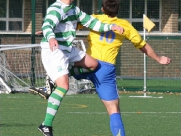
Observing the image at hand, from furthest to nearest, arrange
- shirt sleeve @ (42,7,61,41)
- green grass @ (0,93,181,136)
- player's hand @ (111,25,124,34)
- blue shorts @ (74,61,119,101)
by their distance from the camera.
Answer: green grass @ (0,93,181,136)
blue shorts @ (74,61,119,101)
player's hand @ (111,25,124,34)
shirt sleeve @ (42,7,61,41)

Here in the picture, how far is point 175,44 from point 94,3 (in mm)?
5761

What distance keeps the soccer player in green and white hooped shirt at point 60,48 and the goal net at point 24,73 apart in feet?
34.5

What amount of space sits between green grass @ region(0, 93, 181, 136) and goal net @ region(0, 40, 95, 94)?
37.5 inches

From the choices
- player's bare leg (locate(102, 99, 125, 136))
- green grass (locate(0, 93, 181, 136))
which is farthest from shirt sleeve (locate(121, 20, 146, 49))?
green grass (locate(0, 93, 181, 136))

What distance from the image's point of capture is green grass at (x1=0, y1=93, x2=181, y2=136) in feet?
35.4

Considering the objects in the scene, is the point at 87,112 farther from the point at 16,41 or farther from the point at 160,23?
the point at 160,23

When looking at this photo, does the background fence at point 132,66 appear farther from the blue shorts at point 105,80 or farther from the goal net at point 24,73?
the blue shorts at point 105,80

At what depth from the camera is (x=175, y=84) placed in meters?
22.6

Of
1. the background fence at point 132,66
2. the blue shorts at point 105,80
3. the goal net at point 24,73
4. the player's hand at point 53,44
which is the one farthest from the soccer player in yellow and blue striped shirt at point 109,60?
the background fence at point 132,66

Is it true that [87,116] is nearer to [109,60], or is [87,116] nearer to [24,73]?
[109,60]

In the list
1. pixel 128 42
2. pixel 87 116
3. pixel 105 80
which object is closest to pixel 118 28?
pixel 105 80

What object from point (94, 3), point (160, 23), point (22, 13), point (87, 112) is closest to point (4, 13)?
point (22, 13)

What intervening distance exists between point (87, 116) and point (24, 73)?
772 centimetres

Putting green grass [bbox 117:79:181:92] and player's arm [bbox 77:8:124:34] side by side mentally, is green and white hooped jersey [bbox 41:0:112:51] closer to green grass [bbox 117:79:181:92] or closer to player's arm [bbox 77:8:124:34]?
player's arm [bbox 77:8:124:34]
